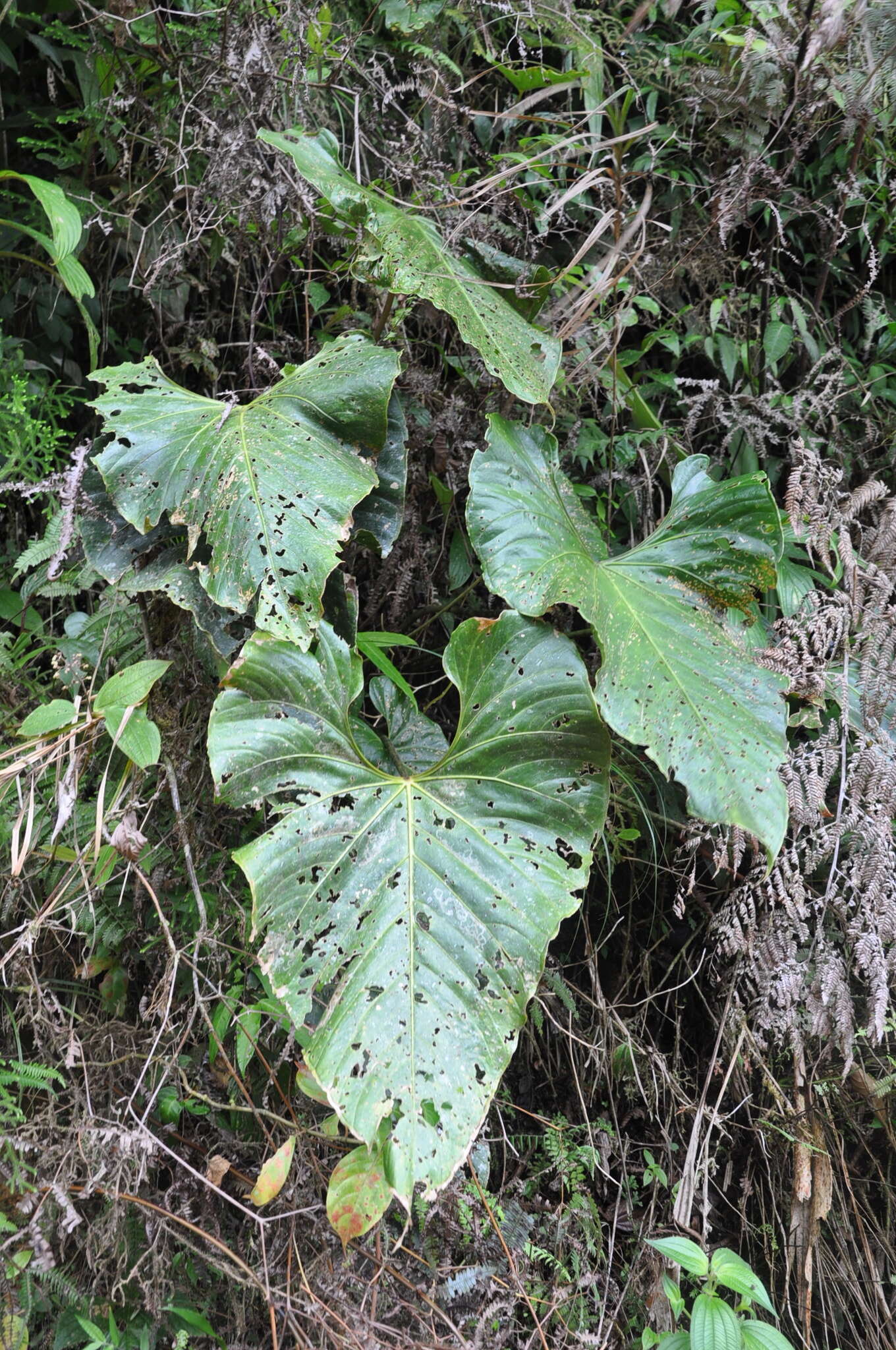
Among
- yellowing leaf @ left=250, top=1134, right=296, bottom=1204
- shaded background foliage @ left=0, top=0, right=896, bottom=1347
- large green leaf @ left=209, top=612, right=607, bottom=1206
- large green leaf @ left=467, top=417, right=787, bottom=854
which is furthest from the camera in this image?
shaded background foliage @ left=0, top=0, right=896, bottom=1347

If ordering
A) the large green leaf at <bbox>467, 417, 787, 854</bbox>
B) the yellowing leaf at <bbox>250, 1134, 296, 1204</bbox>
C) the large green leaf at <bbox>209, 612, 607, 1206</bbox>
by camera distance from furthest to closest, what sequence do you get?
the yellowing leaf at <bbox>250, 1134, 296, 1204</bbox>, the large green leaf at <bbox>467, 417, 787, 854</bbox>, the large green leaf at <bbox>209, 612, 607, 1206</bbox>

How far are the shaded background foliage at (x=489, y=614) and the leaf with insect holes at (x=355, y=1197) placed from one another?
8cm

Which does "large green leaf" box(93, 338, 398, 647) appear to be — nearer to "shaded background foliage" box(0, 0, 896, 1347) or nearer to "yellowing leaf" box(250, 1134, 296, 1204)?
"shaded background foliage" box(0, 0, 896, 1347)

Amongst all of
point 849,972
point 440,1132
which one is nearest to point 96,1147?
point 440,1132

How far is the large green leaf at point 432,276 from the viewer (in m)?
1.17

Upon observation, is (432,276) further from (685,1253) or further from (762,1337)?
(762,1337)

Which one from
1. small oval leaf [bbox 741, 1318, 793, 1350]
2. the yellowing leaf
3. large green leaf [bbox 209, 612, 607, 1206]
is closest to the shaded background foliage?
the yellowing leaf

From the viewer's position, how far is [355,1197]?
1.10 metres

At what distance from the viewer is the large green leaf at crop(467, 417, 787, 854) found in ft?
3.40

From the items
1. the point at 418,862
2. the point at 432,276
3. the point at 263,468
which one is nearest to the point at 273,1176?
the point at 418,862

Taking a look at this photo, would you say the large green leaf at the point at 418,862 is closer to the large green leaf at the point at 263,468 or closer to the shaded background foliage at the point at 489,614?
the large green leaf at the point at 263,468

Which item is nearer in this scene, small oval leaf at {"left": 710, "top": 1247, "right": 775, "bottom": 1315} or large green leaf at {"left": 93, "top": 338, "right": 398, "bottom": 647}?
large green leaf at {"left": 93, "top": 338, "right": 398, "bottom": 647}

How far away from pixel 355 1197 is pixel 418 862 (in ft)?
1.41

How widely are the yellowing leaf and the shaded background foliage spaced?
59mm
